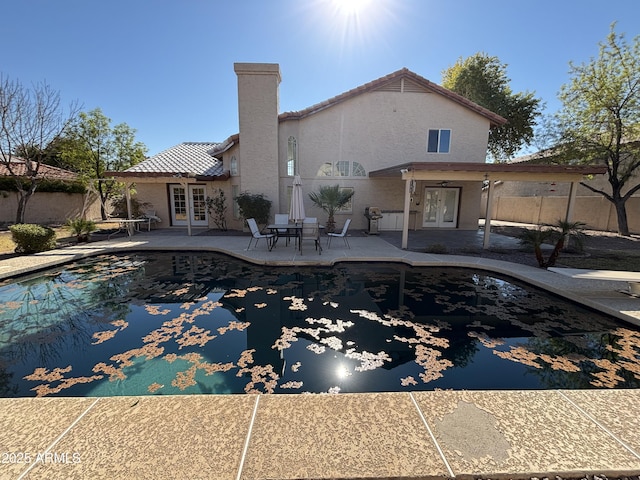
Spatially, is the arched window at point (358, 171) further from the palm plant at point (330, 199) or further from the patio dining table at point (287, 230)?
the patio dining table at point (287, 230)

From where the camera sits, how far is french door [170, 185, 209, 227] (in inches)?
603

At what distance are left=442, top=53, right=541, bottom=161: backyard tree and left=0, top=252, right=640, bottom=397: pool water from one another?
1738 cm

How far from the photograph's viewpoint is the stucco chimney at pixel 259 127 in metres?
12.8

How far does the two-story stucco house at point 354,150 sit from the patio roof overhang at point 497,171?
3.49 m

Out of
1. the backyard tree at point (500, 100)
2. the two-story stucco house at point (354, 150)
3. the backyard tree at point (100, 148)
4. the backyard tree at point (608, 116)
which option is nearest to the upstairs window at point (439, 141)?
the two-story stucco house at point (354, 150)

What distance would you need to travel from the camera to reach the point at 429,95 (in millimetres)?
14102

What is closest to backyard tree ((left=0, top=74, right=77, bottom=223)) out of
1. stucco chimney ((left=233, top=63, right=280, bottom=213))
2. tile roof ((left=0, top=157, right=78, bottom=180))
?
tile roof ((left=0, top=157, right=78, bottom=180))

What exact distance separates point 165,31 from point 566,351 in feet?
48.2

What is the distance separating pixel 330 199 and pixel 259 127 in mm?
4790

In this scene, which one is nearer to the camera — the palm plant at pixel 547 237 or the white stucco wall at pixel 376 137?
the palm plant at pixel 547 237

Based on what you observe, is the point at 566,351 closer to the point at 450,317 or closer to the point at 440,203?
the point at 450,317

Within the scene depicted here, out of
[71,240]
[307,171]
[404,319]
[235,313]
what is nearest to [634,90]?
[307,171]

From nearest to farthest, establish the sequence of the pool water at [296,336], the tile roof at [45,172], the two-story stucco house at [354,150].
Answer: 1. the pool water at [296,336]
2. the two-story stucco house at [354,150]
3. the tile roof at [45,172]

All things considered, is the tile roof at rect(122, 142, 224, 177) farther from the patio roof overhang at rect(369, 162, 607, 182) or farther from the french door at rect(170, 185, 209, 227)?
the patio roof overhang at rect(369, 162, 607, 182)
